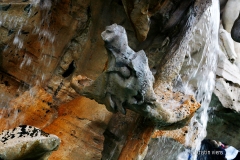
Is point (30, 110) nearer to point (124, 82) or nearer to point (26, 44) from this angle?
point (26, 44)

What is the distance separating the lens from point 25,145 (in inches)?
45.6

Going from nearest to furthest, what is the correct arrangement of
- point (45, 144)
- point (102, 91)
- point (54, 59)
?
point (45, 144), point (102, 91), point (54, 59)

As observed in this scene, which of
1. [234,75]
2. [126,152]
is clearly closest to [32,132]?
[126,152]

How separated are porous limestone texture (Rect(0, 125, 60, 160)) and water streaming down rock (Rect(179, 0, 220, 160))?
4.96 feet

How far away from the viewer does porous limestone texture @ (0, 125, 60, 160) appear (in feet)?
3.76

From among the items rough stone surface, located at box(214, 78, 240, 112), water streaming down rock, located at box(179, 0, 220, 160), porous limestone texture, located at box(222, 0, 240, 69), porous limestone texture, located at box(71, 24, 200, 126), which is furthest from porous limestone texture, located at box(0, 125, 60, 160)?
porous limestone texture, located at box(222, 0, 240, 69)

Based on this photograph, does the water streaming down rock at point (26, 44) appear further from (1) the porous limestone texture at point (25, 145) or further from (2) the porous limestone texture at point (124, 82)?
(1) the porous limestone texture at point (25, 145)

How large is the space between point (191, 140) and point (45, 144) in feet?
5.56

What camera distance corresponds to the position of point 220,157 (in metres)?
5.32

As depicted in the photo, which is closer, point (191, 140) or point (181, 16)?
point (181, 16)

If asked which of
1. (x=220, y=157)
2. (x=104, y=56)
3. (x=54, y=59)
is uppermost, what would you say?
(x=104, y=56)

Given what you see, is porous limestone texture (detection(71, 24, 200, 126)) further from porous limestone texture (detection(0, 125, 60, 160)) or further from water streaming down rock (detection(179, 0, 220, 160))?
water streaming down rock (detection(179, 0, 220, 160))

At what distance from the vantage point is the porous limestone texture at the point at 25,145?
1.15 meters

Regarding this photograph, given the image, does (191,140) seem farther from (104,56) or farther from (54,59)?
(54,59)
